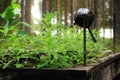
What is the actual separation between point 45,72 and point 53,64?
190 millimetres

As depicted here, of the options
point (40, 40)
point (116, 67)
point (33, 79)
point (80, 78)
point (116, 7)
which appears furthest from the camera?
point (116, 7)

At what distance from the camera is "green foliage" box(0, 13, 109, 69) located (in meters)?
4.14

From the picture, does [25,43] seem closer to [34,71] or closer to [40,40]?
[40,40]

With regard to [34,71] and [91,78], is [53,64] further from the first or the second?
[91,78]

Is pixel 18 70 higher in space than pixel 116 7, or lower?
lower

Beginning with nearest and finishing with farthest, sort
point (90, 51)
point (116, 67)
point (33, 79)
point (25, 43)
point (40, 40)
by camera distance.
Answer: point (33, 79)
point (40, 40)
point (25, 43)
point (90, 51)
point (116, 67)

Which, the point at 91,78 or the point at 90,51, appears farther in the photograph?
the point at 90,51

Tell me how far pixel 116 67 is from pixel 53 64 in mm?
2641

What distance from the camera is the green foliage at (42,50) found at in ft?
13.6

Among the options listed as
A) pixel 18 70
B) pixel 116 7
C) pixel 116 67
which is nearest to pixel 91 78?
pixel 18 70

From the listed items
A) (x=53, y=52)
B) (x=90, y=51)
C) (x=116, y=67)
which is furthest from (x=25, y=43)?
(x=116, y=67)

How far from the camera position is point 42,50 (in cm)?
439

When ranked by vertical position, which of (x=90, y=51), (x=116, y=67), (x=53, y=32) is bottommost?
(x=116, y=67)

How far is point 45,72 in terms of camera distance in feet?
12.8
